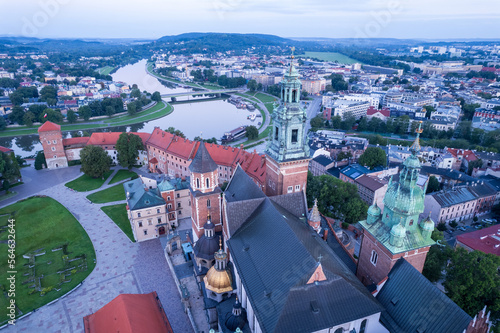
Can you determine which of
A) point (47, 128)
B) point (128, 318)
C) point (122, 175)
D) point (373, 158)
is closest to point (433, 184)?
point (373, 158)

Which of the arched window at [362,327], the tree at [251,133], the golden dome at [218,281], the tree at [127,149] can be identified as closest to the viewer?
the arched window at [362,327]

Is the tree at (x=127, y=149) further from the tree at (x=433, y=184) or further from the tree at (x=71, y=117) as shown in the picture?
the tree at (x=433, y=184)

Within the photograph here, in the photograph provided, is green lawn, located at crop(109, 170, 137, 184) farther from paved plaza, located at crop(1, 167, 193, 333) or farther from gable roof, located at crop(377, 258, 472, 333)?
gable roof, located at crop(377, 258, 472, 333)

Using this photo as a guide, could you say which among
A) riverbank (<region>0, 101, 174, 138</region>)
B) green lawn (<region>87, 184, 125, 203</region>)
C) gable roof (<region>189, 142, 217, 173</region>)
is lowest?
riverbank (<region>0, 101, 174, 138</region>)

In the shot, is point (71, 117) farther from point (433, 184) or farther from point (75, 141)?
point (433, 184)

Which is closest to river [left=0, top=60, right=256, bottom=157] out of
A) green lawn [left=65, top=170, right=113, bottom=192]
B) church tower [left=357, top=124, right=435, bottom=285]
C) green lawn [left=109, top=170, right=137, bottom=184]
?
green lawn [left=109, top=170, right=137, bottom=184]

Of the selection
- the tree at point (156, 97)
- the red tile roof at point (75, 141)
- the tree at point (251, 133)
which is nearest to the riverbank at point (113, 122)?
the tree at point (156, 97)

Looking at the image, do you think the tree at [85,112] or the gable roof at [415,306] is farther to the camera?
the tree at [85,112]

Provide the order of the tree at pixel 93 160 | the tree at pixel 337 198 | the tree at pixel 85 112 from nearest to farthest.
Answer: the tree at pixel 337 198 < the tree at pixel 93 160 < the tree at pixel 85 112
